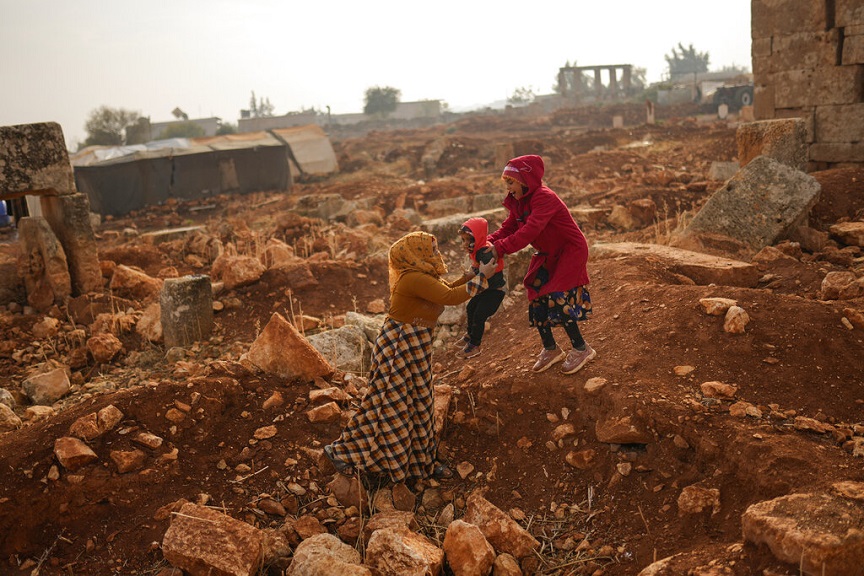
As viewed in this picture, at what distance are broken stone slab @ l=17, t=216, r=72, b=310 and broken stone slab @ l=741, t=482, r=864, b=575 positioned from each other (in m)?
8.08

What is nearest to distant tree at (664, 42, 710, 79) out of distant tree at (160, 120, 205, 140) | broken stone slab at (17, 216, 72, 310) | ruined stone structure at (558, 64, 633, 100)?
ruined stone structure at (558, 64, 633, 100)

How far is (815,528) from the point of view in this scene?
267 centimetres

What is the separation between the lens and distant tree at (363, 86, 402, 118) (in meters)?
59.0

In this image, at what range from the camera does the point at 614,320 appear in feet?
17.1

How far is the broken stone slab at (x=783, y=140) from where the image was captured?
8.58 metres

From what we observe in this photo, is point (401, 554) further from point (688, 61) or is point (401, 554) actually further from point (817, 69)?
point (688, 61)

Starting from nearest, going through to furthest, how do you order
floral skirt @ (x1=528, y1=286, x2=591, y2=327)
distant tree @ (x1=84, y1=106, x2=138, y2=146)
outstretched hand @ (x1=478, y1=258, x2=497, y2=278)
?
outstretched hand @ (x1=478, y1=258, x2=497, y2=278) < floral skirt @ (x1=528, y1=286, x2=591, y2=327) < distant tree @ (x1=84, y1=106, x2=138, y2=146)

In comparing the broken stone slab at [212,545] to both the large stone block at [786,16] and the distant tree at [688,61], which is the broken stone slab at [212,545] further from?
the distant tree at [688,61]

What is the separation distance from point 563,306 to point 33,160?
6.81m

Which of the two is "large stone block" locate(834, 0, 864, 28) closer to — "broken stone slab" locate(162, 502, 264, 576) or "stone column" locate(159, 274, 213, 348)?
"stone column" locate(159, 274, 213, 348)

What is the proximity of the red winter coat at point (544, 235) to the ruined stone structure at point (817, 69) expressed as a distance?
21.7 feet

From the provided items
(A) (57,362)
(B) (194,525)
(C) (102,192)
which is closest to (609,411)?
(B) (194,525)

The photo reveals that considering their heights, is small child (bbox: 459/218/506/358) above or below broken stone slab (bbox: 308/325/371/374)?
above

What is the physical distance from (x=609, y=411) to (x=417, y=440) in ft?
3.72
